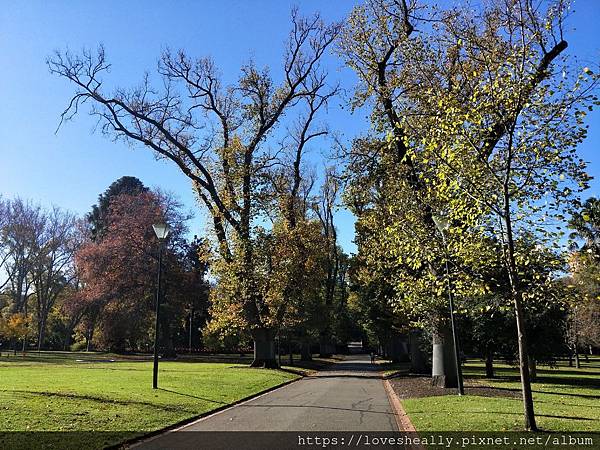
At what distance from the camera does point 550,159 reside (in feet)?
29.3

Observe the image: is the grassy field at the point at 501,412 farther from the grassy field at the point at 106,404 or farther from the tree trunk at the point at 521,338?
the grassy field at the point at 106,404

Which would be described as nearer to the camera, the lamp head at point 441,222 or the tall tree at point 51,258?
the lamp head at point 441,222

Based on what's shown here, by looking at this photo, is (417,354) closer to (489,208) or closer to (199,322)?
(489,208)

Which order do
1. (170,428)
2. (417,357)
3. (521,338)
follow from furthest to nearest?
(417,357)
(170,428)
(521,338)

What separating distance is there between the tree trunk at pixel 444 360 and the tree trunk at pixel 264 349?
14.7 meters

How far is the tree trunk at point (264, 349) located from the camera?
1235 inches

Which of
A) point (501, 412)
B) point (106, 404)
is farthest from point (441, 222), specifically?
point (106, 404)

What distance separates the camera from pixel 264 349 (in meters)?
31.8

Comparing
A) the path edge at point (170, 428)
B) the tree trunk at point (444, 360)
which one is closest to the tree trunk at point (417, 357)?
the tree trunk at point (444, 360)

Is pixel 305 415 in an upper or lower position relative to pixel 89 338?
lower

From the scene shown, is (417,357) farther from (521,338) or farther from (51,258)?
(51,258)

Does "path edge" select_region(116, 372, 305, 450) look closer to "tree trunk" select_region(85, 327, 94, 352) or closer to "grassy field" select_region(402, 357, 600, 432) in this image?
"grassy field" select_region(402, 357, 600, 432)

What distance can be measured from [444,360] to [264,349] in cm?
1589

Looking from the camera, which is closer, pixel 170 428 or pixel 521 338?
pixel 521 338
